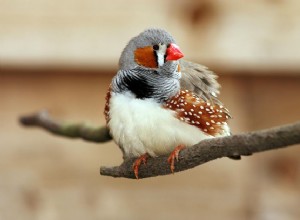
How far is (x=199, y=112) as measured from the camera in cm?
94

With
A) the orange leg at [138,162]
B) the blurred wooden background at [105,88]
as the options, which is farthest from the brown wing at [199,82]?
the blurred wooden background at [105,88]

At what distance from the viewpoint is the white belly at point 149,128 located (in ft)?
3.03

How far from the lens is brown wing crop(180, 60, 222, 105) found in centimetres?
95

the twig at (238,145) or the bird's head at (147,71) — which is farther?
the bird's head at (147,71)

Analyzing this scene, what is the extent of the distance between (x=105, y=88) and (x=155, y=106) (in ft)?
1.88

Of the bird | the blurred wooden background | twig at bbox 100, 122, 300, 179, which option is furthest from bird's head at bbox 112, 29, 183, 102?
the blurred wooden background

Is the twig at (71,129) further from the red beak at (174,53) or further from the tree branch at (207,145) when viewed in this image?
the red beak at (174,53)

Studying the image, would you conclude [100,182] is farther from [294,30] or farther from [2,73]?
[294,30]

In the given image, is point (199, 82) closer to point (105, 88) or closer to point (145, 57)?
point (145, 57)

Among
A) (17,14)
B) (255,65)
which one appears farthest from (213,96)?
(17,14)

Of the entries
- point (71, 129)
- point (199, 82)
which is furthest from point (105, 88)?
point (199, 82)

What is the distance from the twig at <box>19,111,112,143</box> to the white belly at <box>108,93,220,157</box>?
0.26ft

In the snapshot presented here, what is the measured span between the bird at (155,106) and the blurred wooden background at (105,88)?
51 cm

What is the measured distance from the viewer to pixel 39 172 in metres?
1.51
